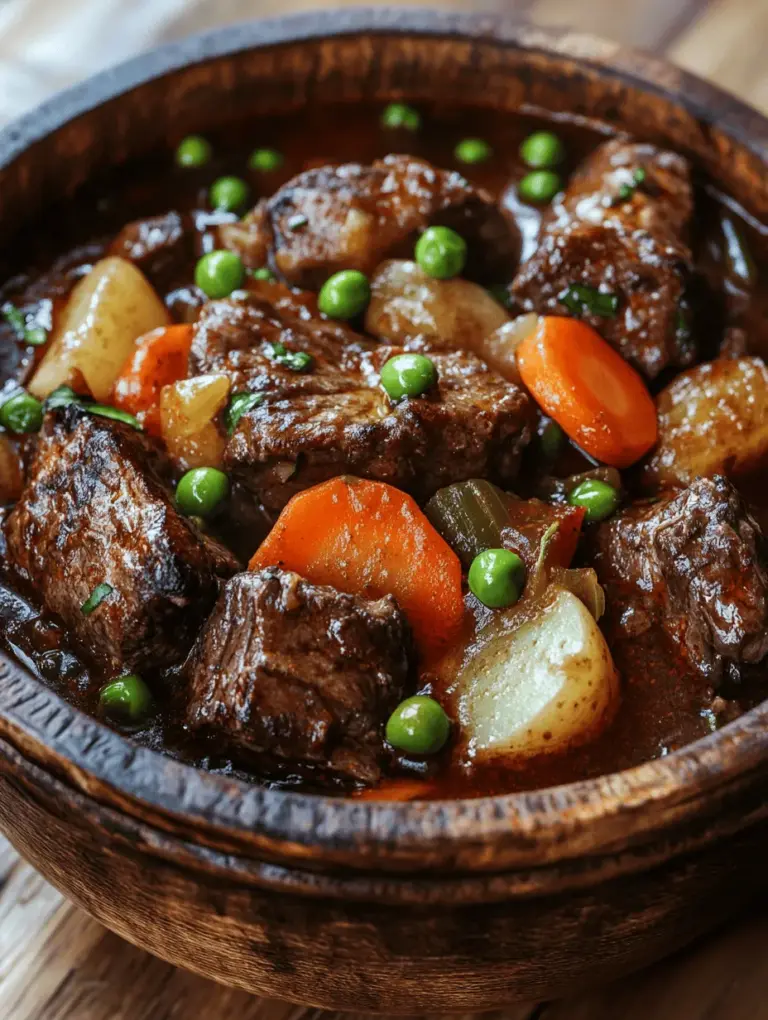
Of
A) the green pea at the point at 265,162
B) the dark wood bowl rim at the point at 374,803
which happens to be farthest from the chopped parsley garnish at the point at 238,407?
the green pea at the point at 265,162

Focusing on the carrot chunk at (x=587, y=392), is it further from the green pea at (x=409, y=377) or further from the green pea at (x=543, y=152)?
the green pea at (x=543, y=152)

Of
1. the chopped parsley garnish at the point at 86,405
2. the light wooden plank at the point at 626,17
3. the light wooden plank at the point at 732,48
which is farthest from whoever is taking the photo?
the light wooden plank at the point at 626,17

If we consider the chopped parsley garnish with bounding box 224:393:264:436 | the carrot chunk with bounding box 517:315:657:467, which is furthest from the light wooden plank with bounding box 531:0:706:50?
the chopped parsley garnish with bounding box 224:393:264:436

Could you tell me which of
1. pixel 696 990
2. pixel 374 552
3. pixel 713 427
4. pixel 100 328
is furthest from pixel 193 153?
pixel 696 990

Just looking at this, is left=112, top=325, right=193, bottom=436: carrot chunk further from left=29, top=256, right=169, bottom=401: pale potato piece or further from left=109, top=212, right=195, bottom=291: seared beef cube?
left=109, top=212, right=195, bottom=291: seared beef cube

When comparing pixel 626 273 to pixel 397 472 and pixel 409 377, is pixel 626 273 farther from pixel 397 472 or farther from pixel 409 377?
pixel 397 472

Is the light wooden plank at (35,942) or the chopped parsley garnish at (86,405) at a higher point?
the chopped parsley garnish at (86,405)

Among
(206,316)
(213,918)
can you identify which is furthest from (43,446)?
(213,918)

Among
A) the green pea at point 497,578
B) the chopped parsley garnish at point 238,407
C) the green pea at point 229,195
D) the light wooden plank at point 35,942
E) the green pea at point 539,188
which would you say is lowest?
the light wooden plank at point 35,942
